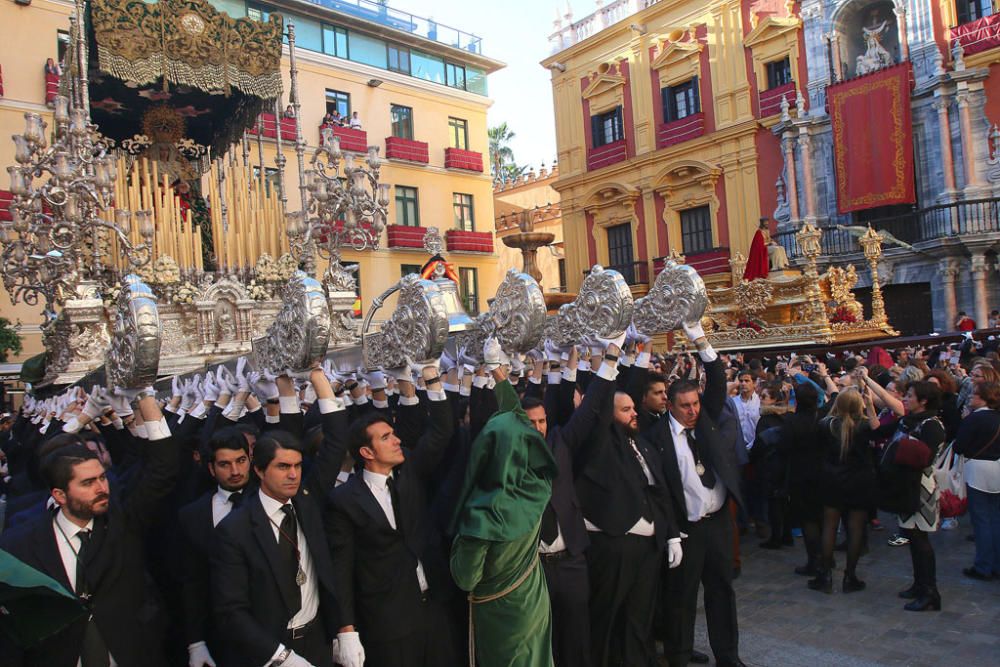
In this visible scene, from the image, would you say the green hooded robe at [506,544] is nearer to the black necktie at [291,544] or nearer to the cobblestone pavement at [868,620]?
the black necktie at [291,544]

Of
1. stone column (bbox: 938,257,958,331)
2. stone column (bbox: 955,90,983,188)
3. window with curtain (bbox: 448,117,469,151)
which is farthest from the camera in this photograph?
window with curtain (bbox: 448,117,469,151)

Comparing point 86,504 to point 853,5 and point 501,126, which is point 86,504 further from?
point 501,126

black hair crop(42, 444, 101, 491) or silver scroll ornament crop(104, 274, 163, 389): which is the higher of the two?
silver scroll ornament crop(104, 274, 163, 389)

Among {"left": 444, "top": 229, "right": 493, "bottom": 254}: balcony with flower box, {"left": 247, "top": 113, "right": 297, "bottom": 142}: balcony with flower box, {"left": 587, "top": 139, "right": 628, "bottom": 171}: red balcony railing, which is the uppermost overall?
{"left": 247, "top": 113, "right": 297, "bottom": 142}: balcony with flower box

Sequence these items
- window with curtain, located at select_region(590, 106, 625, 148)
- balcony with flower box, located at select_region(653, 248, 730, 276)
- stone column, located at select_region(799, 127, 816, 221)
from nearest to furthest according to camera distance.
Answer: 1. stone column, located at select_region(799, 127, 816, 221)
2. balcony with flower box, located at select_region(653, 248, 730, 276)
3. window with curtain, located at select_region(590, 106, 625, 148)

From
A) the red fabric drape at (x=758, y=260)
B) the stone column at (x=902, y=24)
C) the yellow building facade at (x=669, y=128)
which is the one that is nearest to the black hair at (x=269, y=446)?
the red fabric drape at (x=758, y=260)

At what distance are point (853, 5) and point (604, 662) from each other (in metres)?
19.3

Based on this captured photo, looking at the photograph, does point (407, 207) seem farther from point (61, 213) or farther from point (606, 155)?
point (61, 213)

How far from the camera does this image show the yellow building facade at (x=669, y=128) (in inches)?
806

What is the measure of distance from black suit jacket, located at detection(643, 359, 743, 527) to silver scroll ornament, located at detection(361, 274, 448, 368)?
156 centimetres

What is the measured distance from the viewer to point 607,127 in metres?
24.4

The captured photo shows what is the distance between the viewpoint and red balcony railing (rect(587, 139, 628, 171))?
23500 mm

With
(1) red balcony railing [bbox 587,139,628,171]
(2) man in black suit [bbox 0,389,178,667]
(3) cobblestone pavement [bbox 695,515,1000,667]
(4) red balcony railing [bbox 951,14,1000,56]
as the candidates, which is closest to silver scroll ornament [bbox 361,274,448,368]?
(2) man in black suit [bbox 0,389,178,667]

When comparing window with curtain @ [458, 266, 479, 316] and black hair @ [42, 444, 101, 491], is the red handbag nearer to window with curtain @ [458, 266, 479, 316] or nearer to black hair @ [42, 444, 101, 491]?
black hair @ [42, 444, 101, 491]
